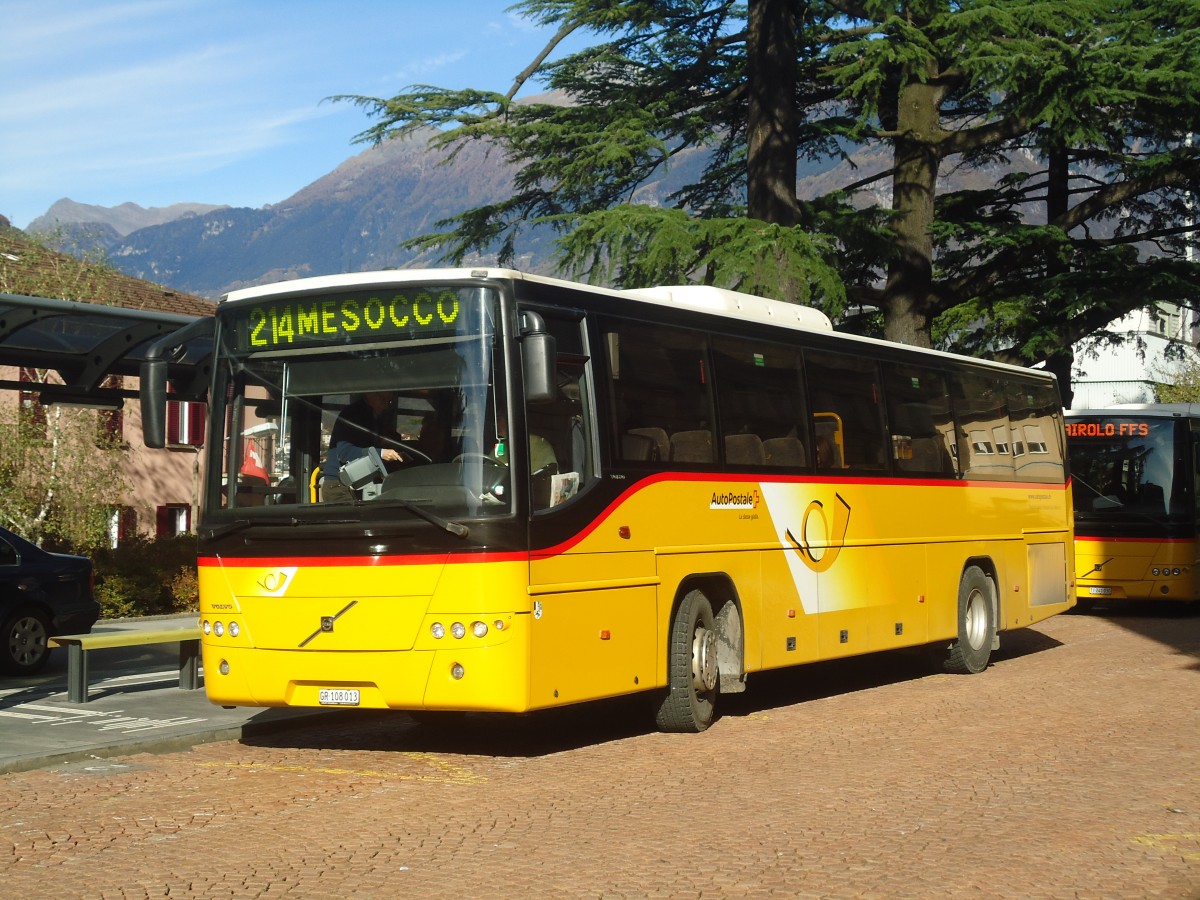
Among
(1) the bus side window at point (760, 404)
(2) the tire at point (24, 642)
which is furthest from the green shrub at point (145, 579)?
(1) the bus side window at point (760, 404)

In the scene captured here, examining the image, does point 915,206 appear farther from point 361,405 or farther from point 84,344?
point 361,405

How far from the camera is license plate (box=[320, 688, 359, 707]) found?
10406 mm

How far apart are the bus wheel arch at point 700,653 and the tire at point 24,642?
312 inches

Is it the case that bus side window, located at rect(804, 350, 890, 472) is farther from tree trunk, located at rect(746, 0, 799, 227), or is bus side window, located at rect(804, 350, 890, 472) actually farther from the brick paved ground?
tree trunk, located at rect(746, 0, 799, 227)

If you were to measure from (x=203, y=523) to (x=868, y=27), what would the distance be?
50.8 feet

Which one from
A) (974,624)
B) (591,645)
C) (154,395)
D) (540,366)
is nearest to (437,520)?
(540,366)

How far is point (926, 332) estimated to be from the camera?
2761 centimetres

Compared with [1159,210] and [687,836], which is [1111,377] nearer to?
[1159,210]

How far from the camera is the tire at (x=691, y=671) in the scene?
11727 mm

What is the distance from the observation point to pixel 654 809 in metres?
8.63

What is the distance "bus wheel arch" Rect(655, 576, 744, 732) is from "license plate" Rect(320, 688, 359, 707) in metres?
2.40

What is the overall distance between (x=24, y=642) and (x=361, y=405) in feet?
27.4

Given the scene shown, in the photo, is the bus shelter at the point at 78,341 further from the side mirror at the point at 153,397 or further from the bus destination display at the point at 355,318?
the bus destination display at the point at 355,318

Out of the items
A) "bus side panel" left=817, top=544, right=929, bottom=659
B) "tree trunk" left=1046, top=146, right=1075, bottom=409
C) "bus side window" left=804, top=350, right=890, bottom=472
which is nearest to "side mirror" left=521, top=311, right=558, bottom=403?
"bus side window" left=804, top=350, right=890, bottom=472
